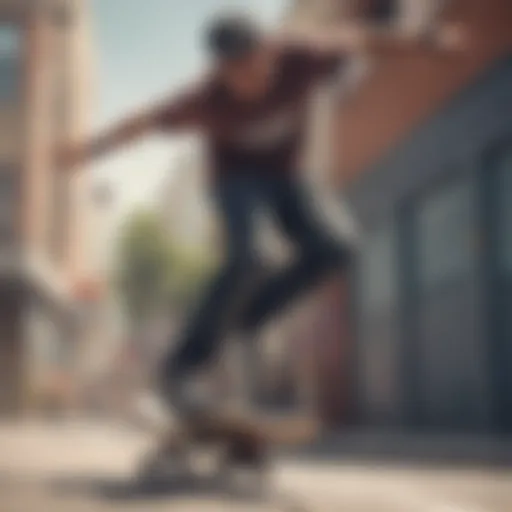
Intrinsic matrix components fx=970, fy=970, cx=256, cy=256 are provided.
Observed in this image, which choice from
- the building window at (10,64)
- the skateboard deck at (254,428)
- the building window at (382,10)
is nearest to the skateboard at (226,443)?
the skateboard deck at (254,428)

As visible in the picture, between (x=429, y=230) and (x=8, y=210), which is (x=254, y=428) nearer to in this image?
(x=429, y=230)

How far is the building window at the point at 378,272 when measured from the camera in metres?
11.7

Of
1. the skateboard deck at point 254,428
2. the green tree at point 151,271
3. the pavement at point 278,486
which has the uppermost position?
the green tree at point 151,271

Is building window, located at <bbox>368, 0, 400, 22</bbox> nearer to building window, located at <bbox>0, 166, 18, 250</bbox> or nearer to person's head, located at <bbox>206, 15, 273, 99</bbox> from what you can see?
building window, located at <bbox>0, 166, 18, 250</bbox>

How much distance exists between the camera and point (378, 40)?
2.87m

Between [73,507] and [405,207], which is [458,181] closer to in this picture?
[405,207]

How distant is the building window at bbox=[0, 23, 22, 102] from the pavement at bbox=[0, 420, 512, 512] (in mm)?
6435

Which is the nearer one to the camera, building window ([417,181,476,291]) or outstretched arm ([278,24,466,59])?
outstretched arm ([278,24,466,59])

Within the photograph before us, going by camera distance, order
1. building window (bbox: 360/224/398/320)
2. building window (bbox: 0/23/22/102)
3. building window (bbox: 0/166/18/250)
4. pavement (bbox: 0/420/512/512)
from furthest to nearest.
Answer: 1. building window (bbox: 0/166/18/250)
2. building window (bbox: 360/224/398/320)
3. building window (bbox: 0/23/22/102)
4. pavement (bbox: 0/420/512/512)

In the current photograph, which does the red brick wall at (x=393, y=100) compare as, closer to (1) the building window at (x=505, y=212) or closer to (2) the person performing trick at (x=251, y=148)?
(1) the building window at (x=505, y=212)

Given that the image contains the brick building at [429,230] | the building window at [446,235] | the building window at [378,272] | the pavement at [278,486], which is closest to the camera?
the pavement at [278,486]

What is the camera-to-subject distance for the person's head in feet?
8.90

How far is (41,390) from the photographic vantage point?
1147 centimetres

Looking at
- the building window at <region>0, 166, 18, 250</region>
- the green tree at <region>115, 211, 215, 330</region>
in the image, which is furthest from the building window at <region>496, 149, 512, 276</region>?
the building window at <region>0, 166, 18, 250</region>
